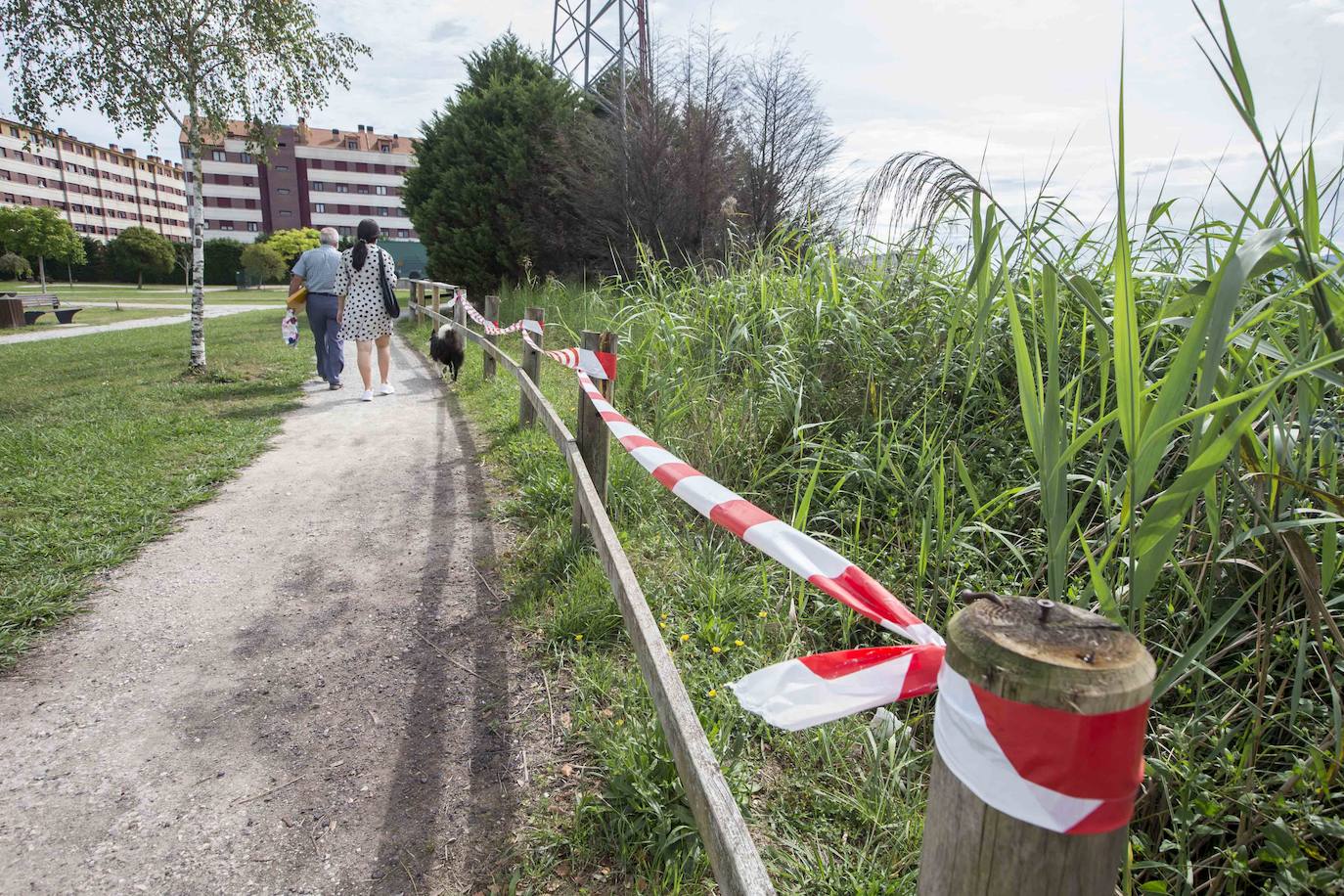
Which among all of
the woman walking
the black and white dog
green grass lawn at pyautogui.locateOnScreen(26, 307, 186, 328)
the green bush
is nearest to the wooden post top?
the woman walking

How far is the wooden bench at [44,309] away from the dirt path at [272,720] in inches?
801

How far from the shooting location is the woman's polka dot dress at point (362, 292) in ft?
26.1

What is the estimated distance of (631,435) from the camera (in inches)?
105

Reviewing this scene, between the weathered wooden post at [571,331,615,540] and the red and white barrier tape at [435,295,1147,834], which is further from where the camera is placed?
the weathered wooden post at [571,331,615,540]

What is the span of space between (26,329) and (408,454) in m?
17.4

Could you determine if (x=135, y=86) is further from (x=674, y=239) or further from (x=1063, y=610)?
(x=1063, y=610)

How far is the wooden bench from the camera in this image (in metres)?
19.2

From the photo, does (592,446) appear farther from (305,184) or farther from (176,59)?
(305,184)

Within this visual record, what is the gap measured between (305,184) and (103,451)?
8324 centimetres

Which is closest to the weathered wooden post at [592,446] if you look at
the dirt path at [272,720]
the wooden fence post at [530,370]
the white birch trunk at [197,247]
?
the dirt path at [272,720]

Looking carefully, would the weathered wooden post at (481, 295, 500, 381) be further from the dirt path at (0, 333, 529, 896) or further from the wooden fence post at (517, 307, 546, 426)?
the dirt path at (0, 333, 529, 896)

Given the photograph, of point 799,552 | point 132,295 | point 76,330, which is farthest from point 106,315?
point 799,552

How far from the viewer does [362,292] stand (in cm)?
798

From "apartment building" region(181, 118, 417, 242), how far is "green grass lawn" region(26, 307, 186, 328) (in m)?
55.0
